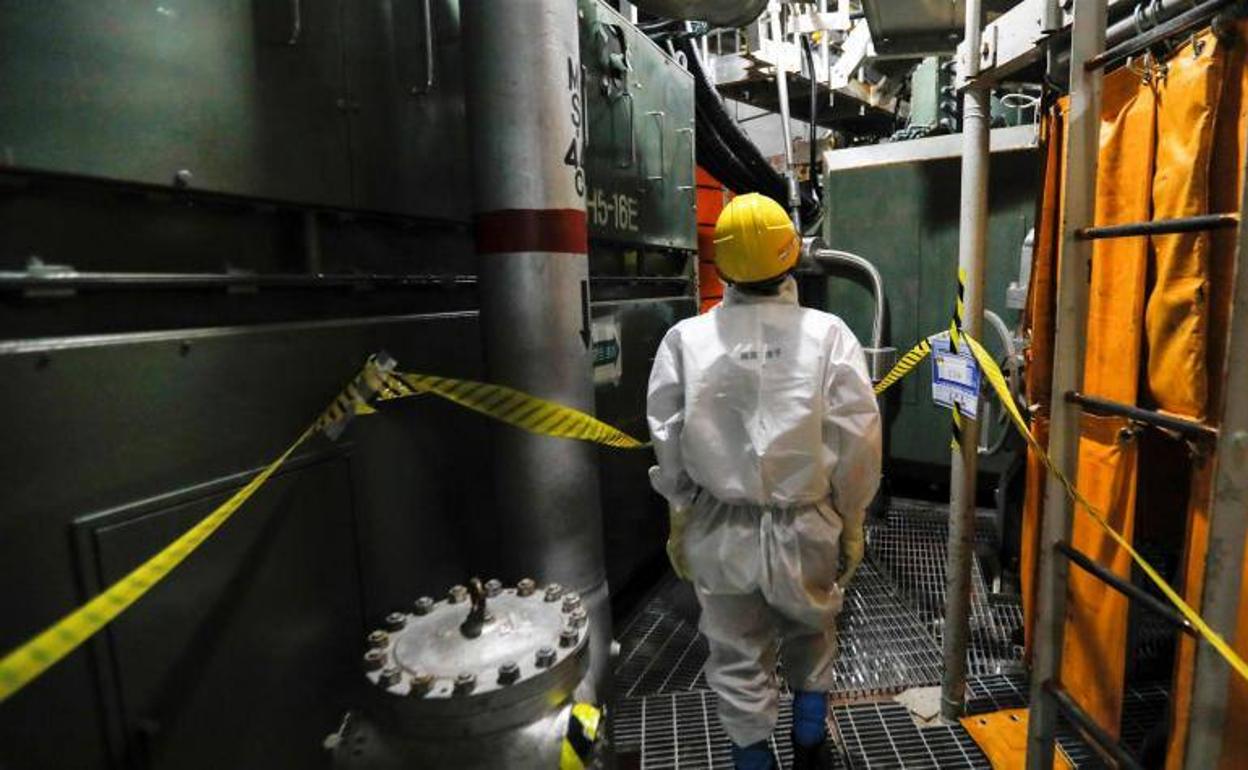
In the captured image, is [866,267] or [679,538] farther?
[866,267]

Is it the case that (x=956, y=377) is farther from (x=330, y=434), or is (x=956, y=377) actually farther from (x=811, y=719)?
(x=330, y=434)

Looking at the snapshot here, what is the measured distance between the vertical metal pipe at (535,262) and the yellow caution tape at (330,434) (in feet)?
0.18

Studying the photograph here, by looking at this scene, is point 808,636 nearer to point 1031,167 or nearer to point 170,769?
point 170,769

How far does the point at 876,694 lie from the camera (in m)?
2.50

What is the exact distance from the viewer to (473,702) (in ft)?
3.81

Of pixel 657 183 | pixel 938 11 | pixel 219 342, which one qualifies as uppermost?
pixel 938 11

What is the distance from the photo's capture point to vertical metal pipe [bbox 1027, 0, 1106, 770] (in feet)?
4.76

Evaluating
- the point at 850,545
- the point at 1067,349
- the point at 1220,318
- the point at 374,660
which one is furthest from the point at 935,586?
the point at 374,660

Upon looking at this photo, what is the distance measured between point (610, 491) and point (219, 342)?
1.93m

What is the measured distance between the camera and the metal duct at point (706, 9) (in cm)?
280

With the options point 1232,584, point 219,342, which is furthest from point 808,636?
point 219,342

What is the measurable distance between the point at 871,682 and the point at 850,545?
852 mm

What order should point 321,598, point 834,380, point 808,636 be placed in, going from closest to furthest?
point 321,598, point 834,380, point 808,636

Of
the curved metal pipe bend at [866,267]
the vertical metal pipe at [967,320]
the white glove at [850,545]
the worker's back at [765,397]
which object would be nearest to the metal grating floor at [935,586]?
the vertical metal pipe at [967,320]
